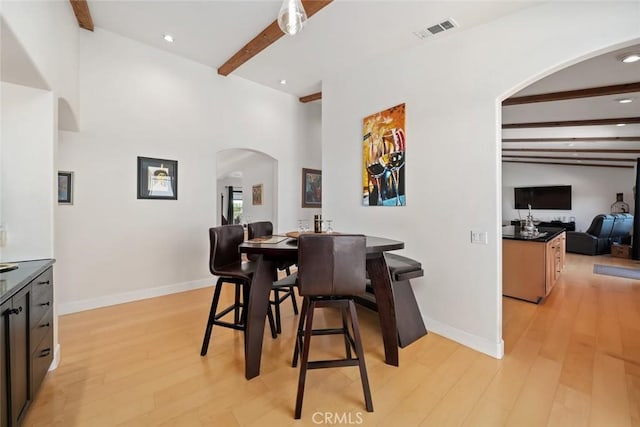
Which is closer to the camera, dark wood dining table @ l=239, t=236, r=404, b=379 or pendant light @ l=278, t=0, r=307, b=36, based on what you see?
pendant light @ l=278, t=0, r=307, b=36

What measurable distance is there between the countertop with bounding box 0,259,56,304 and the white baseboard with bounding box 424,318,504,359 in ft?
10.3

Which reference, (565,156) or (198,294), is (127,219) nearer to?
(198,294)

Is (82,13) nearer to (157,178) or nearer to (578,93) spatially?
(157,178)

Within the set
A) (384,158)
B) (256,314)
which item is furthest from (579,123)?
(256,314)

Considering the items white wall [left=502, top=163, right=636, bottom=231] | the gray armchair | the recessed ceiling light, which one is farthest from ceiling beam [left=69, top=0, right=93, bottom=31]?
white wall [left=502, top=163, right=636, bottom=231]

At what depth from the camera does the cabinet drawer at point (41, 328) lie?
64.8 inches

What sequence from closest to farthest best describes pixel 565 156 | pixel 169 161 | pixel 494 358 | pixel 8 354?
pixel 8 354
pixel 494 358
pixel 169 161
pixel 565 156

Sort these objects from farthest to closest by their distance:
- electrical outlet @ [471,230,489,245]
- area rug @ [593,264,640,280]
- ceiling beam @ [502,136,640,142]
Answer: ceiling beam @ [502,136,640,142] < area rug @ [593,264,640,280] < electrical outlet @ [471,230,489,245]

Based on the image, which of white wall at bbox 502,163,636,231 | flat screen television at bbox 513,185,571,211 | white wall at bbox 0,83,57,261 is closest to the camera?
white wall at bbox 0,83,57,261

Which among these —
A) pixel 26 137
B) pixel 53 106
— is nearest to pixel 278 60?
pixel 53 106

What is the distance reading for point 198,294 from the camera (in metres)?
3.90

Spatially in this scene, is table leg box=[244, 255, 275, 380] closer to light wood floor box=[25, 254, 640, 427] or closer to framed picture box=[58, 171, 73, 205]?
light wood floor box=[25, 254, 640, 427]

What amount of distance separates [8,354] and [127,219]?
2532 mm

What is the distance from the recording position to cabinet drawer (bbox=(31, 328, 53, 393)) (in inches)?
65.1
